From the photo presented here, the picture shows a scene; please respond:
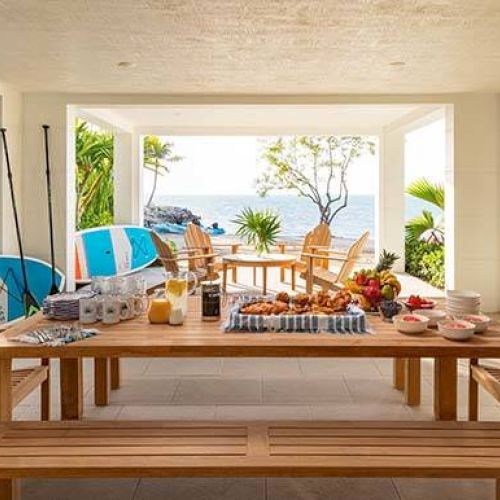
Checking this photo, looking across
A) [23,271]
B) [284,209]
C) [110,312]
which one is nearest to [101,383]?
[110,312]

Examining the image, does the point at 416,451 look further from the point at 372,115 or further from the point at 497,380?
the point at 372,115

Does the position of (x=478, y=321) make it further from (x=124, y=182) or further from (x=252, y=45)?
(x=124, y=182)

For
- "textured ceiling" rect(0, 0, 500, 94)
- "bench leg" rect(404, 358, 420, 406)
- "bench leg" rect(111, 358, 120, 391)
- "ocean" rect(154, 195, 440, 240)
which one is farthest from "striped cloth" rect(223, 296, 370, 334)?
"ocean" rect(154, 195, 440, 240)

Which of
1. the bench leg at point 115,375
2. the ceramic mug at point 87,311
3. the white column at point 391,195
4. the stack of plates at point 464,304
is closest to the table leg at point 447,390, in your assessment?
the stack of plates at point 464,304

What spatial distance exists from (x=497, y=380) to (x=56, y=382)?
8.95ft

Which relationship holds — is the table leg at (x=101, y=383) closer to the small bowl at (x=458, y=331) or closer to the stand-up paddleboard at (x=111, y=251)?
the small bowl at (x=458, y=331)

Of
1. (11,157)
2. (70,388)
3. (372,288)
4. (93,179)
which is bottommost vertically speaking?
(70,388)

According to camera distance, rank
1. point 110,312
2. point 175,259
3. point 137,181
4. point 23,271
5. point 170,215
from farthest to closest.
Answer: point 170,215 < point 137,181 < point 175,259 < point 23,271 < point 110,312

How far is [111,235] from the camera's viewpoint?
348 inches

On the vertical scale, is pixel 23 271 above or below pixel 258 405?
above

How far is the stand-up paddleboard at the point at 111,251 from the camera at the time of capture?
810cm

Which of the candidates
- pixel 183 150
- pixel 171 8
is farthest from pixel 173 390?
pixel 183 150

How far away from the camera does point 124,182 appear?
9.71m

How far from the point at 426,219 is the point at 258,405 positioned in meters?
6.56
